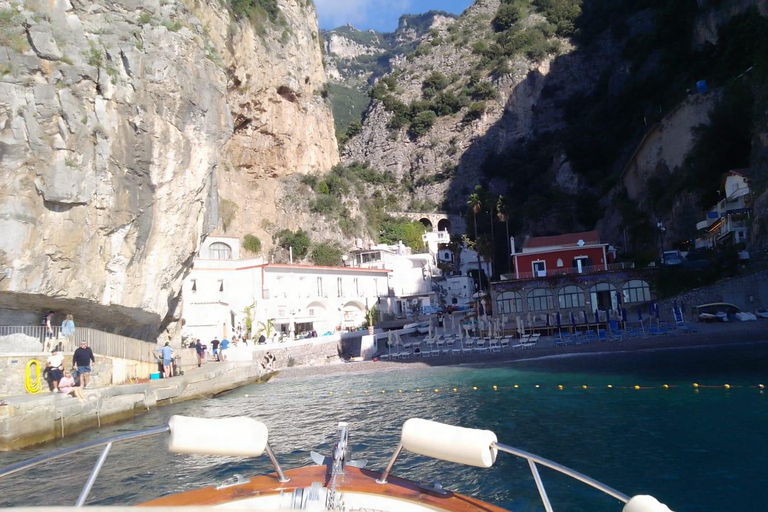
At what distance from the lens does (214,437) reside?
168 inches

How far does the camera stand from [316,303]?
131 feet

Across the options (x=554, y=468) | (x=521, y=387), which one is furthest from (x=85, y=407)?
(x=554, y=468)

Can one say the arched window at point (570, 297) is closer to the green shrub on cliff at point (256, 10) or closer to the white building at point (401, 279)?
the white building at point (401, 279)

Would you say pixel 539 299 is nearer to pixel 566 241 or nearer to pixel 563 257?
pixel 563 257

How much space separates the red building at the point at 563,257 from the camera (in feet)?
125

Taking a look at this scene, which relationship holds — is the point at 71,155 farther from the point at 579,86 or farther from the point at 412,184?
the point at 579,86

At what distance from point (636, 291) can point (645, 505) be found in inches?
1404

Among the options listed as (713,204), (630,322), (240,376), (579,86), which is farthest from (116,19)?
(579,86)

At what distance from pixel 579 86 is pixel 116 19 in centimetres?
7029

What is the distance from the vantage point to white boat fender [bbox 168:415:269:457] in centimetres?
421

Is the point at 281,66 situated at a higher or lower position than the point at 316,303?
higher

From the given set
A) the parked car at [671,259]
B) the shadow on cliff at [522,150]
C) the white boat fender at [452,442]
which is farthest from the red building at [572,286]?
the white boat fender at [452,442]

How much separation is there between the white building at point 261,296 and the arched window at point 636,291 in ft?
64.2

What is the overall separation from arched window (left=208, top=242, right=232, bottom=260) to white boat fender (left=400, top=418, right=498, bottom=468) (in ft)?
122
